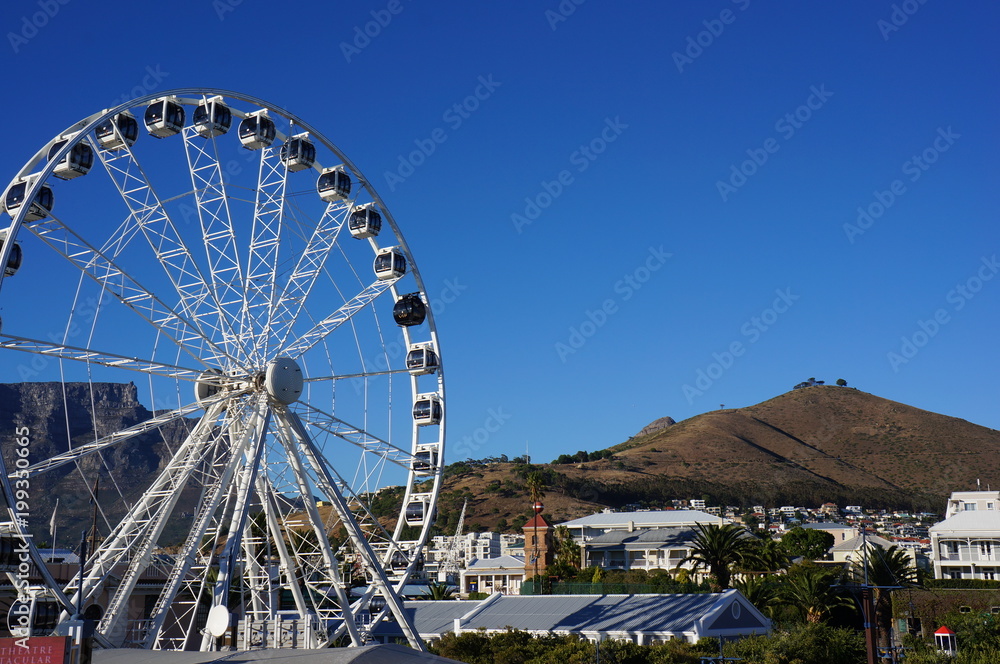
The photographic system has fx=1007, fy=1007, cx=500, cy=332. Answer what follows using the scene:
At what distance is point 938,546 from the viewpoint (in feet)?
273

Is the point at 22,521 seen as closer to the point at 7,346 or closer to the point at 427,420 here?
the point at 7,346

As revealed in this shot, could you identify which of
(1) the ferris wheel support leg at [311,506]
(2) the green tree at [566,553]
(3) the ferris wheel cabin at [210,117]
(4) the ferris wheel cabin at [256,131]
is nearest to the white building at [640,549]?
(2) the green tree at [566,553]

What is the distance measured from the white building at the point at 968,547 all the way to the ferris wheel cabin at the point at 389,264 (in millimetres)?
60367

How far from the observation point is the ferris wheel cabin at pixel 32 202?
29688 mm

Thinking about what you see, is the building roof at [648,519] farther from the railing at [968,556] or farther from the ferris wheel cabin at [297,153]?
the ferris wheel cabin at [297,153]

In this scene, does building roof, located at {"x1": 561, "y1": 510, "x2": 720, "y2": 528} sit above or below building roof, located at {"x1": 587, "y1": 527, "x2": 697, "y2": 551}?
above

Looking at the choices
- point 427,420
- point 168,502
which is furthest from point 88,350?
point 427,420

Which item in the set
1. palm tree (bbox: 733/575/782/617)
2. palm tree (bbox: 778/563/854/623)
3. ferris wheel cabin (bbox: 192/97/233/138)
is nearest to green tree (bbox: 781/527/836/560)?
palm tree (bbox: 733/575/782/617)

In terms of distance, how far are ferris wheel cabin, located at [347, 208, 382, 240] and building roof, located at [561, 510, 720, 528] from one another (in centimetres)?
7787

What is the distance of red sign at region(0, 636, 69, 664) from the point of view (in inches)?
807

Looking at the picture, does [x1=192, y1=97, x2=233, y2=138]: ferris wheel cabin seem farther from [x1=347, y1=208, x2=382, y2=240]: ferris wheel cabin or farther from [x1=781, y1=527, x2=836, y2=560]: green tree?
[x1=781, y1=527, x2=836, y2=560]: green tree

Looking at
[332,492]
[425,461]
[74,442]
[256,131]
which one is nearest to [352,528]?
[332,492]

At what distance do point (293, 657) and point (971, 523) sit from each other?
7508 centimetres

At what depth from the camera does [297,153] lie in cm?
3847
